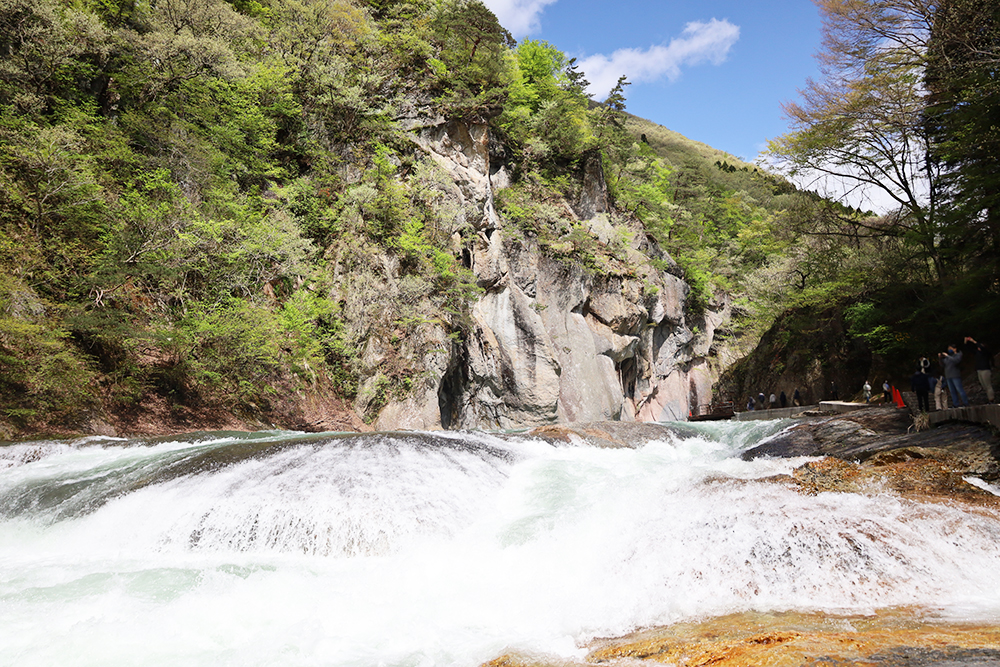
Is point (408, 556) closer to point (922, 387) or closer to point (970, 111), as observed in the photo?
point (922, 387)

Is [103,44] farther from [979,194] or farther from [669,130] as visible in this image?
[669,130]

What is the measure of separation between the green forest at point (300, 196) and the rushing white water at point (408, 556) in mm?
5244

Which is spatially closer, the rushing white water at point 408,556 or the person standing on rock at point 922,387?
the rushing white water at point 408,556

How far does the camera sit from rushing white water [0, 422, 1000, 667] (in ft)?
14.0

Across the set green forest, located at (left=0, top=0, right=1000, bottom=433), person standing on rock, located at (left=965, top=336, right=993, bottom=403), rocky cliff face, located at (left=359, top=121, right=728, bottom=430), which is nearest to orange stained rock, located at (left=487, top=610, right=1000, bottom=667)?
person standing on rock, located at (left=965, top=336, right=993, bottom=403)

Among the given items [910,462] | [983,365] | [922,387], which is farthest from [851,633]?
[922,387]

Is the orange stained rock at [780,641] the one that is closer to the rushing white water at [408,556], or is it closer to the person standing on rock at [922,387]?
the rushing white water at [408,556]

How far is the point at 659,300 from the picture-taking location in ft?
115

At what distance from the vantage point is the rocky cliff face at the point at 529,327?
68.6 feet

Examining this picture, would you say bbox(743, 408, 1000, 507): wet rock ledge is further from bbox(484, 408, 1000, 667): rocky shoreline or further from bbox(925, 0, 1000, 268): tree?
bbox(925, 0, 1000, 268): tree

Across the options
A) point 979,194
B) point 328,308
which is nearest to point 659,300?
point 979,194

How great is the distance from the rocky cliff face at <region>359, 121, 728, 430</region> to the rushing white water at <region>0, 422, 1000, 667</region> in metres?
9.57

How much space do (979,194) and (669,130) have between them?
423 feet

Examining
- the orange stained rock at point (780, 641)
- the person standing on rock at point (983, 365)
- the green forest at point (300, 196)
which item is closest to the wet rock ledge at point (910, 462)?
the person standing on rock at point (983, 365)
